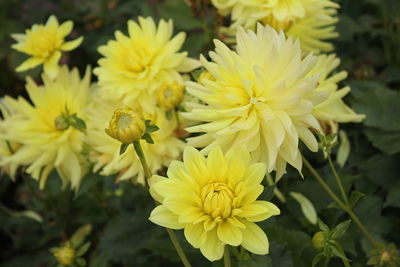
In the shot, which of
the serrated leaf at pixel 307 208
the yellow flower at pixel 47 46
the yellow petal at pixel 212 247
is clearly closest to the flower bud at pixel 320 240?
the yellow petal at pixel 212 247

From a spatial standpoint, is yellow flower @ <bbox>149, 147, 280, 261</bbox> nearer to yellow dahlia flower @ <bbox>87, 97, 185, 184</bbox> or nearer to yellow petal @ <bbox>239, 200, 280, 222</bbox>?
yellow petal @ <bbox>239, 200, 280, 222</bbox>

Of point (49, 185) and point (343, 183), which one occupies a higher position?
point (343, 183)

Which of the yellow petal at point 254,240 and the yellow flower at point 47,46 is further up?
the yellow petal at point 254,240

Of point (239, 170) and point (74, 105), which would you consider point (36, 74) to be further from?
point (239, 170)

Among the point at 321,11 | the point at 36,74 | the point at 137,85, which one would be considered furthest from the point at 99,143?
the point at 36,74

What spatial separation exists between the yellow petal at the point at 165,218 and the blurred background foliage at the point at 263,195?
17 cm

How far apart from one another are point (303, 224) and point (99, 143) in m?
0.57

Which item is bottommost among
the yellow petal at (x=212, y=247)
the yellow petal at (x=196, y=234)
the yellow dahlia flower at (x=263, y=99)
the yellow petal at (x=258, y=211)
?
the yellow petal at (x=212, y=247)

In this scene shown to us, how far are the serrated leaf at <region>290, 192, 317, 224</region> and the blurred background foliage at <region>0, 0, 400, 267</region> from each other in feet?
0.18

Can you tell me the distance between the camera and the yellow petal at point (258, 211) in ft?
3.02

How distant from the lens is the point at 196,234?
945 millimetres

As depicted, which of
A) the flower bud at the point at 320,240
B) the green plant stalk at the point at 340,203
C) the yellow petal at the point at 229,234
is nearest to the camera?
the yellow petal at the point at 229,234

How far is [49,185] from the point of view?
1.98 metres

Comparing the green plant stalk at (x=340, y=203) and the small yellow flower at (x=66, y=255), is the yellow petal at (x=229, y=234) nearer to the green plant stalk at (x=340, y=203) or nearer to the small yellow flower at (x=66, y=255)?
the green plant stalk at (x=340, y=203)
